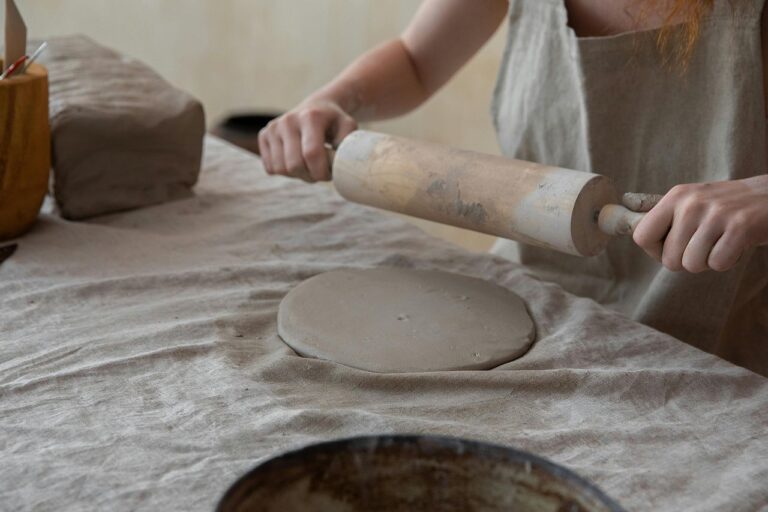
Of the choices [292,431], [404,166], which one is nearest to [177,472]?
[292,431]

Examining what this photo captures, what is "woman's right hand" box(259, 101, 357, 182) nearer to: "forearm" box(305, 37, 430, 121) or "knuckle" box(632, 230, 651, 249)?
"forearm" box(305, 37, 430, 121)

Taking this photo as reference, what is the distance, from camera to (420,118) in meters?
3.11

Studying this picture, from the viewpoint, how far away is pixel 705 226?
855 mm

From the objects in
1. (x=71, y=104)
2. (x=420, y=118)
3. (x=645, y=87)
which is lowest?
(x=420, y=118)

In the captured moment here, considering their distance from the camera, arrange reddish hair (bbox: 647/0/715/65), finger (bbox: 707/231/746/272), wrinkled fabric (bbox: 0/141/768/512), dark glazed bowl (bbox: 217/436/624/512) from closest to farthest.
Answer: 1. dark glazed bowl (bbox: 217/436/624/512)
2. wrinkled fabric (bbox: 0/141/768/512)
3. finger (bbox: 707/231/746/272)
4. reddish hair (bbox: 647/0/715/65)

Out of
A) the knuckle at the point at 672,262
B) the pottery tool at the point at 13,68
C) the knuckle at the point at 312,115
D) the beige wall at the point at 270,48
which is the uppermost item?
the pottery tool at the point at 13,68

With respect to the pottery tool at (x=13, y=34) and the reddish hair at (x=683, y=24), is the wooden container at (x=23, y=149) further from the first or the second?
the reddish hair at (x=683, y=24)

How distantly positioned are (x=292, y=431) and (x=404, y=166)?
0.40m

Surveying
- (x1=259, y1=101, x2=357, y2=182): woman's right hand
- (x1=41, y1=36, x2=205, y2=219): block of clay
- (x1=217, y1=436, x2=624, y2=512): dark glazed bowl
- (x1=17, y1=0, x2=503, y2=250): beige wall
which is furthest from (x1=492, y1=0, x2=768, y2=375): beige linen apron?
(x1=17, y1=0, x2=503, y2=250): beige wall

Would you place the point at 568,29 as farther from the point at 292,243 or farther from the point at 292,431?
A: the point at 292,431

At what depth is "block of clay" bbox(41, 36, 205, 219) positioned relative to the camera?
1.26m

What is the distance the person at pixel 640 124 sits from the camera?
44.0 inches

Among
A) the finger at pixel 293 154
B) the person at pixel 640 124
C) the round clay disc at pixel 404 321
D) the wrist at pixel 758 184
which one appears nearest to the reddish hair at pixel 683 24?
the person at pixel 640 124

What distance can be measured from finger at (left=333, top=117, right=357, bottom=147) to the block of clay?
239 mm
